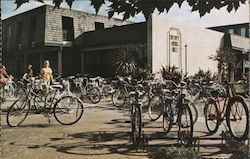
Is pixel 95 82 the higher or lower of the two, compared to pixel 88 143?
higher

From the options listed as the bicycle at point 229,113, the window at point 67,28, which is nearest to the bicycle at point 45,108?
the bicycle at point 229,113

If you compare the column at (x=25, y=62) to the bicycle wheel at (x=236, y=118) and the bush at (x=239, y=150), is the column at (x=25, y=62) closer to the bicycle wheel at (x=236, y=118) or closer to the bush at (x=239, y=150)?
the bicycle wheel at (x=236, y=118)

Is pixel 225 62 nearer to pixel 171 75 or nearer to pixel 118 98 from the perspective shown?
pixel 171 75

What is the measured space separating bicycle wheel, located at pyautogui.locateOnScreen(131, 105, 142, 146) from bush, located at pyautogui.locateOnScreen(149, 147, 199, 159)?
44cm

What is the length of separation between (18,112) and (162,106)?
2.70 m

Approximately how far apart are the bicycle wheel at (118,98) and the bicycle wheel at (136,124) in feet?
17.4

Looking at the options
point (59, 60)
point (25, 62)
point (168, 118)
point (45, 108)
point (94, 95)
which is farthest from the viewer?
point (25, 62)

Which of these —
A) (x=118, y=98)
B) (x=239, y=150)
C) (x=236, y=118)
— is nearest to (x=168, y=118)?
(x=236, y=118)

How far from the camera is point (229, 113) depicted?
18.6ft

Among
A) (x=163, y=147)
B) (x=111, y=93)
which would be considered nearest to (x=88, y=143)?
(x=163, y=147)

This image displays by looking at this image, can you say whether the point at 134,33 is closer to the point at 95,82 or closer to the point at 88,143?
the point at 95,82

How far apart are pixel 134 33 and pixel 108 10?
16.1 m

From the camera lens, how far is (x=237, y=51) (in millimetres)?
26047

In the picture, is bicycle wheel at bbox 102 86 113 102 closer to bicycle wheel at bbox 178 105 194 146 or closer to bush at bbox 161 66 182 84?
bush at bbox 161 66 182 84
